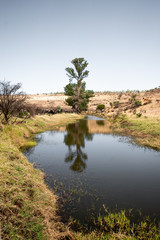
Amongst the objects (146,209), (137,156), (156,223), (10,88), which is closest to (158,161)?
(137,156)

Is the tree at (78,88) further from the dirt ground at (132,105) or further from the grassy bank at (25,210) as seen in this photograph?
the grassy bank at (25,210)

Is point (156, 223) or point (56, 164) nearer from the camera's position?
point (156, 223)

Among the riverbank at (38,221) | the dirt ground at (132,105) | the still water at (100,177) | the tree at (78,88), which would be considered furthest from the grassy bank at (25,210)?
the tree at (78,88)

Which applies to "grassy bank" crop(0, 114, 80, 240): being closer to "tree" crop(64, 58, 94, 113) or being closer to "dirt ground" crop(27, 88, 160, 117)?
"dirt ground" crop(27, 88, 160, 117)

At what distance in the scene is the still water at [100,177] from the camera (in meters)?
5.63

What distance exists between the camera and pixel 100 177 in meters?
8.00

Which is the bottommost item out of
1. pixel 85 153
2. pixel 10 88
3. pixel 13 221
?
pixel 85 153

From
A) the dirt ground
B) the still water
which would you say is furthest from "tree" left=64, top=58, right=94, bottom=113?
the still water

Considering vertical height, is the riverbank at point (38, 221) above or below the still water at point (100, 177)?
above

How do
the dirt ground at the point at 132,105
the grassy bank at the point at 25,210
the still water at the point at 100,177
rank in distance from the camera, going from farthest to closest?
1. the dirt ground at the point at 132,105
2. the still water at the point at 100,177
3. the grassy bank at the point at 25,210

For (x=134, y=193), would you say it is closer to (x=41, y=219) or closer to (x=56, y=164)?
(x=41, y=219)

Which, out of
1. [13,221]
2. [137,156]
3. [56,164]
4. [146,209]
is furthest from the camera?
[137,156]

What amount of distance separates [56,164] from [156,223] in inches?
251

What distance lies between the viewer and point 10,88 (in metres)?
14.4
